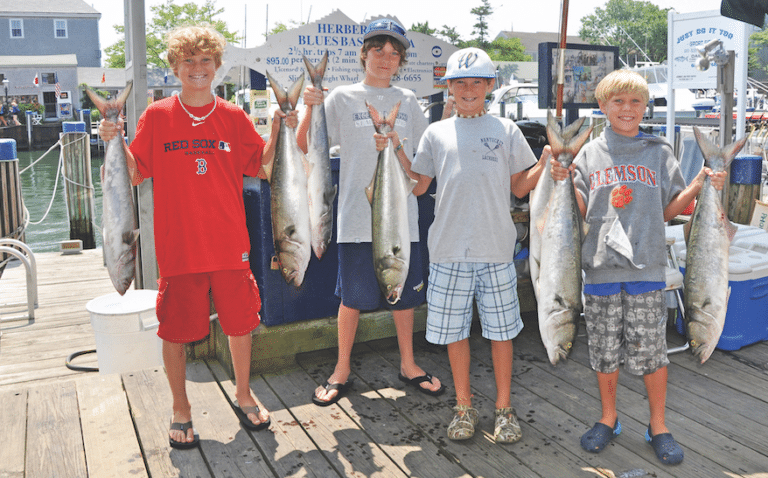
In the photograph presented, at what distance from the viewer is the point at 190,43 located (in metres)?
2.60

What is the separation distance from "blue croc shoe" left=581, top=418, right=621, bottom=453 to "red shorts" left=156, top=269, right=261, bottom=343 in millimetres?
1608

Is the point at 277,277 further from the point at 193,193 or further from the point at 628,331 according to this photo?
the point at 628,331

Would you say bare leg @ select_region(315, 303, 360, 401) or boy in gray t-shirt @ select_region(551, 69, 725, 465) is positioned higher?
boy in gray t-shirt @ select_region(551, 69, 725, 465)

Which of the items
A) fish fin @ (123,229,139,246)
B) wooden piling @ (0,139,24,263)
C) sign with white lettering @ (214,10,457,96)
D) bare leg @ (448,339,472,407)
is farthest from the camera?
wooden piling @ (0,139,24,263)

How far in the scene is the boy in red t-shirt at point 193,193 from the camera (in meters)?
2.66

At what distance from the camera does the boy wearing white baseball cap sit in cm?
270

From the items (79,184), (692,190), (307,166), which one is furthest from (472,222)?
(79,184)

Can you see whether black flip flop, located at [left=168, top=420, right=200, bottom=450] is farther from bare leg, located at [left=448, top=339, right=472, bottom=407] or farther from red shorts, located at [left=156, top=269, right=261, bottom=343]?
bare leg, located at [left=448, top=339, right=472, bottom=407]

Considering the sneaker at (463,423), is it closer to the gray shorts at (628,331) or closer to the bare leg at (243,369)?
the gray shorts at (628,331)

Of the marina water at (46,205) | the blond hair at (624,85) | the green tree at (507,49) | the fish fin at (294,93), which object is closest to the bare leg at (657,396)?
the blond hair at (624,85)

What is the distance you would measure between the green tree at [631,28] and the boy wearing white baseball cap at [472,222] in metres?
87.2

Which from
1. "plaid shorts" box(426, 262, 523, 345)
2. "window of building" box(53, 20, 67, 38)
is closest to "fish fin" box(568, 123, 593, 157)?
"plaid shorts" box(426, 262, 523, 345)

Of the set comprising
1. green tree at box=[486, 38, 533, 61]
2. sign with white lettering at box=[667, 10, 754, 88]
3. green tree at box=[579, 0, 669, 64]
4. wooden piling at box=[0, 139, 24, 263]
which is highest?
green tree at box=[579, 0, 669, 64]

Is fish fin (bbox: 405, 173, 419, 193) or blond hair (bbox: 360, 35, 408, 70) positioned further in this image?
blond hair (bbox: 360, 35, 408, 70)
